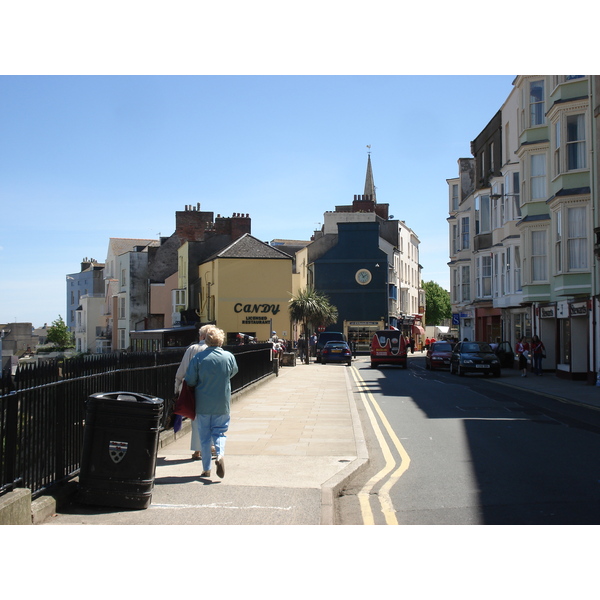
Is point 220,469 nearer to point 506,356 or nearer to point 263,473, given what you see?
point 263,473

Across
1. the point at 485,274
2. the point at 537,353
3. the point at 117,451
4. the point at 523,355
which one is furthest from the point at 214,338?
the point at 485,274

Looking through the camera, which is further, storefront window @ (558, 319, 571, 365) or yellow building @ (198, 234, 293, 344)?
yellow building @ (198, 234, 293, 344)

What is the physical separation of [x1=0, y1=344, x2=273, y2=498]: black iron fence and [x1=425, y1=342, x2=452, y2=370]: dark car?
28.1 metres

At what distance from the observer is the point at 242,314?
4962 cm

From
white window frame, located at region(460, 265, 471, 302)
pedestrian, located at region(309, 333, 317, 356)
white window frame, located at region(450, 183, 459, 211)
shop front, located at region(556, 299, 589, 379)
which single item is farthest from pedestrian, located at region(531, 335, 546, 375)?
white window frame, located at region(450, 183, 459, 211)

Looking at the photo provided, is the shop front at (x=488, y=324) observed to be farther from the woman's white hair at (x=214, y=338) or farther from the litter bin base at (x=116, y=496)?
the litter bin base at (x=116, y=496)

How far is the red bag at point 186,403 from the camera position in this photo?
27.1ft

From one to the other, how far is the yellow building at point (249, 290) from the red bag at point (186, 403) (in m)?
39.9

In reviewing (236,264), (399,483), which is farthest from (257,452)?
(236,264)

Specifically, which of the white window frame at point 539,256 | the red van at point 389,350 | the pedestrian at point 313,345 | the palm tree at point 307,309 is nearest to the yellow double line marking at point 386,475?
the white window frame at point 539,256

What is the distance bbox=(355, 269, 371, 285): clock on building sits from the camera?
225 feet

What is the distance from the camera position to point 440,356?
36000mm

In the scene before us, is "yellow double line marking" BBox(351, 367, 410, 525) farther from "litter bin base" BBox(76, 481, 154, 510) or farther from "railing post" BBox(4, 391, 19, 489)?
"railing post" BBox(4, 391, 19, 489)

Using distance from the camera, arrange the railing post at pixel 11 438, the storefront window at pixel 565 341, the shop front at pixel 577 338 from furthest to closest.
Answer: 1. the storefront window at pixel 565 341
2. the shop front at pixel 577 338
3. the railing post at pixel 11 438
